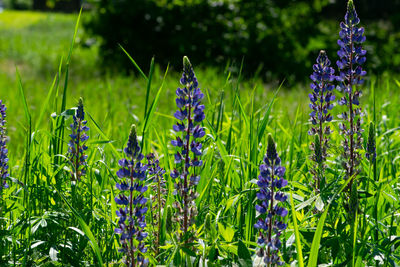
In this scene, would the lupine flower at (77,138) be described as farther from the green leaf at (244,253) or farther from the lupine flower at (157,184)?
the green leaf at (244,253)

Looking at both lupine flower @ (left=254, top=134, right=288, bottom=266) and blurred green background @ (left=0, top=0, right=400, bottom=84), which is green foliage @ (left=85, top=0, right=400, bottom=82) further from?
lupine flower @ (left=254, top=134, right=288, bottom=266)

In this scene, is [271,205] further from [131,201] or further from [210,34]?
[210,34]

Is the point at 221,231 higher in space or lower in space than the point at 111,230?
higher

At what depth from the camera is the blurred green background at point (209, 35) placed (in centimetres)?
1015

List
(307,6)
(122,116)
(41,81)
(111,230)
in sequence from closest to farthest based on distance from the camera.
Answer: (111,230)
(122,116)
(41,81)
(307,6)

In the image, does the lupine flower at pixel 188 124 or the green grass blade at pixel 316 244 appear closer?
the green grass blade at pixel 316 244

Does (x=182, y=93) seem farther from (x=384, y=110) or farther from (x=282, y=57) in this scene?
(x=282, y=57)

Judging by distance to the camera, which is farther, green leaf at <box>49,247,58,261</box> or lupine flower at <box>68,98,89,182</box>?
lupine flower at <box>68,98,89,182</box>

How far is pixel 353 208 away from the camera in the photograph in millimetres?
1980

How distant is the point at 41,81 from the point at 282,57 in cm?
485

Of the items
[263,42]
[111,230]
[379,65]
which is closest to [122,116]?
[111,230]

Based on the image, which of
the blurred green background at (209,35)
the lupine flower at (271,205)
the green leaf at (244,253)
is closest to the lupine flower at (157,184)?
the green leaf at (244,253)

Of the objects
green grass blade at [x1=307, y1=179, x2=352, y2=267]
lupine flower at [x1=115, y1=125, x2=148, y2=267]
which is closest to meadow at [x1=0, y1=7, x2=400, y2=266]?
green grass blade at [x1=307, y1=179, x2=352, y2=267]

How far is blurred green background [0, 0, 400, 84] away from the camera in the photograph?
33.3 feet
